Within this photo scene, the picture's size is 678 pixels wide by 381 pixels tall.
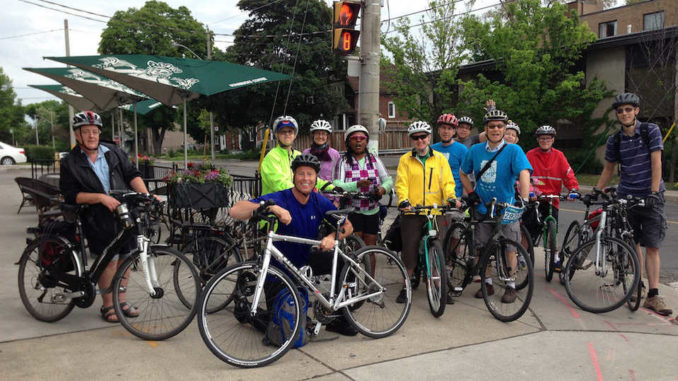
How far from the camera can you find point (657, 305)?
208 inches

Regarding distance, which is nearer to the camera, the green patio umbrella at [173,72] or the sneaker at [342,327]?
the sneaker at [342,327]

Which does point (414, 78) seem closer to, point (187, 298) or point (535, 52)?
point (535, 52)

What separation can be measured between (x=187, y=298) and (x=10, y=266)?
3816 mm

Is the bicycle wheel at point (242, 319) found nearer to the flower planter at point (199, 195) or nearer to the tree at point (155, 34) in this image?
the flower planter at point (199, 195)

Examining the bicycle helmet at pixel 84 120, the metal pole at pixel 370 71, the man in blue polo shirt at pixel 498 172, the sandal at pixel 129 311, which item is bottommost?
the sandal at pixel 129 311

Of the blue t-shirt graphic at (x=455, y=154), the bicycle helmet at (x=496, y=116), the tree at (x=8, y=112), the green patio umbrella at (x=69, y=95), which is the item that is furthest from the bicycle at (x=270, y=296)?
the tree at (x=8, y=112)

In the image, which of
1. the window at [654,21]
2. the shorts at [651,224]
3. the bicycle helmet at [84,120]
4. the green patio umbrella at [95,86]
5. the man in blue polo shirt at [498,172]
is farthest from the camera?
the window at [654,21]

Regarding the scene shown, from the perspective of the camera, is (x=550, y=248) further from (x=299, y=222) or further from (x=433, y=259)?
(x=299, y=222)

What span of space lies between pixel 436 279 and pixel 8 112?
262 ft

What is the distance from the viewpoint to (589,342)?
4492 mm

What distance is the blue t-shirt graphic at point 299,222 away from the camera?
4.45 meters

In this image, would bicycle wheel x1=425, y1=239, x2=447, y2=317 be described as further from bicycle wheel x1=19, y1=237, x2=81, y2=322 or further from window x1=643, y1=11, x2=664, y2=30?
window x1=643, y1=11, x2=664, y2=30

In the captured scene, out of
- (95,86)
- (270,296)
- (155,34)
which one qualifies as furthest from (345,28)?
(155,34)

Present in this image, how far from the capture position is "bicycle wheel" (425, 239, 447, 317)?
16.3 ft
